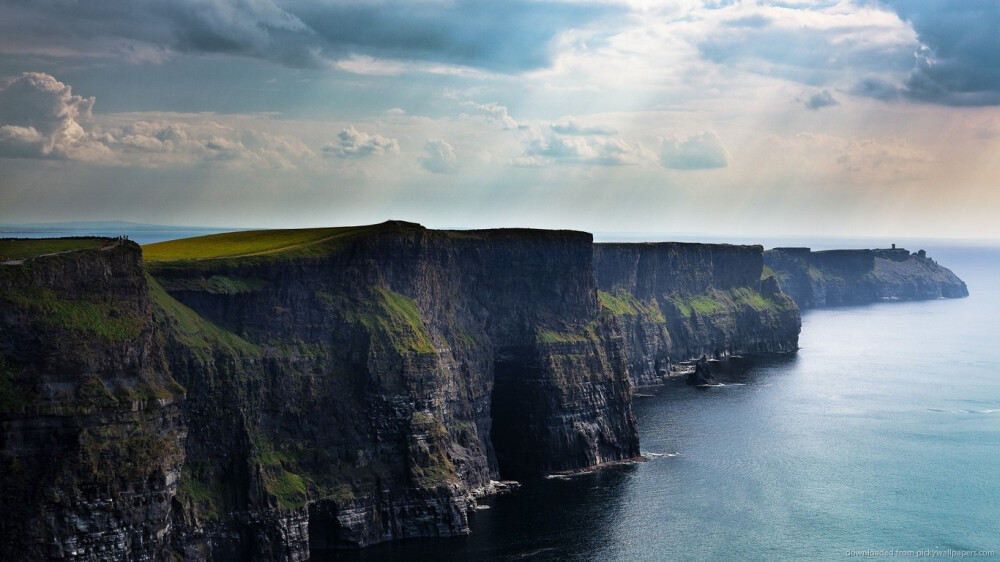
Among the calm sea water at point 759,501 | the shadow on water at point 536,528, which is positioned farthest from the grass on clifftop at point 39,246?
the calm sea water at point 759,501

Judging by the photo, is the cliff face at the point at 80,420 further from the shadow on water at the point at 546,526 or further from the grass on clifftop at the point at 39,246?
the shadow on water at the point at 546,526

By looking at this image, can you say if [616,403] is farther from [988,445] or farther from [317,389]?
[988,445]

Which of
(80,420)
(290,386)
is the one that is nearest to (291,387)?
(290,386)

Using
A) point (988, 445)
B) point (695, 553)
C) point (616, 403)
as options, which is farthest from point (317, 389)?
point (988, 445)

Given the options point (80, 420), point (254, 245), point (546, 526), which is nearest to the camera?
point (80, 420)

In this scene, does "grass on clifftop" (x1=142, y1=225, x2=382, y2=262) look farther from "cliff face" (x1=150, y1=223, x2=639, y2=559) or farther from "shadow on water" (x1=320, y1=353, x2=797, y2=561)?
"shadow on water" (x1=320, y1=353, x2=797, y2=561)

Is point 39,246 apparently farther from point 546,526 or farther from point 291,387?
point 546,526

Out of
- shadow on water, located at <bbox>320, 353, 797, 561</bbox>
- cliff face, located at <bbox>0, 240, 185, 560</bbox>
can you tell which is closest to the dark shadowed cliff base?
cliff face, located at <bbox>0, 240, 185, 560</bbox>
